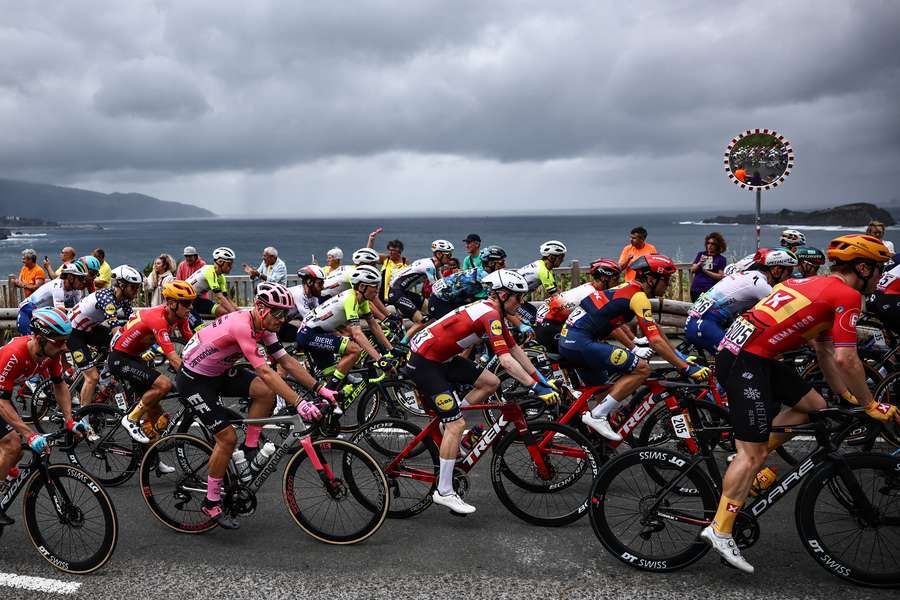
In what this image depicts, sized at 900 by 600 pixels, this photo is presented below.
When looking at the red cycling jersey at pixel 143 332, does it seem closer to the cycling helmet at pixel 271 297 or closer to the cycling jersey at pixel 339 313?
the cycling jersey at pixel 339 313

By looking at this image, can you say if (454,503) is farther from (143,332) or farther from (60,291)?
(60,291)

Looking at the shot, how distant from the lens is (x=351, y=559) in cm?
491

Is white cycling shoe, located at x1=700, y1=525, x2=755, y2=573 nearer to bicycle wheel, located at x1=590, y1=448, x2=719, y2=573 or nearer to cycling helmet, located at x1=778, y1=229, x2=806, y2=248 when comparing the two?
bicycle wheel, located at x1=590, y1=448, x2=719, y2=573

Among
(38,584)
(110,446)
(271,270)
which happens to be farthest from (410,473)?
(271,270)

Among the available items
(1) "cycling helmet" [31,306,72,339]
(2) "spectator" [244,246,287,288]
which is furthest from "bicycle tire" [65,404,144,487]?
(2) "spectator" [244,246,287,288]

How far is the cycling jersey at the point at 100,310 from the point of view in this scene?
7.83m

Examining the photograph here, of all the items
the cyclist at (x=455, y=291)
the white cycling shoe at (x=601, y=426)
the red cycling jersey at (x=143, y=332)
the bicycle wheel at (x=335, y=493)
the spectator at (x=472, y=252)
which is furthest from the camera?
the spectator at (x=472, y=252)

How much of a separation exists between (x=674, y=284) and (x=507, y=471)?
11.2m

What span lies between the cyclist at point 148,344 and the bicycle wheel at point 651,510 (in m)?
4.22

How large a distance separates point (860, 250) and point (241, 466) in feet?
15.7

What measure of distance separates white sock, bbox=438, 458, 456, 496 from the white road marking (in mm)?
2624

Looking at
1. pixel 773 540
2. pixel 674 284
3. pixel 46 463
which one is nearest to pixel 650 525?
pixel 773 540

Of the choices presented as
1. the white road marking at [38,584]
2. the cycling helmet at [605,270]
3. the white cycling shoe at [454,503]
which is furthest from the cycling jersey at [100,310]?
the cycling helmet at [605,270]

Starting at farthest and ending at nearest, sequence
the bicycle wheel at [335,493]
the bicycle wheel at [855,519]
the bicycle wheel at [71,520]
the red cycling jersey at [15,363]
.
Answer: the red cycling jersey at [15,363] < the bicycle wheel at [335,493] < the bicycle wheel at [71,520] < the bicycle wheel at [855,519]
